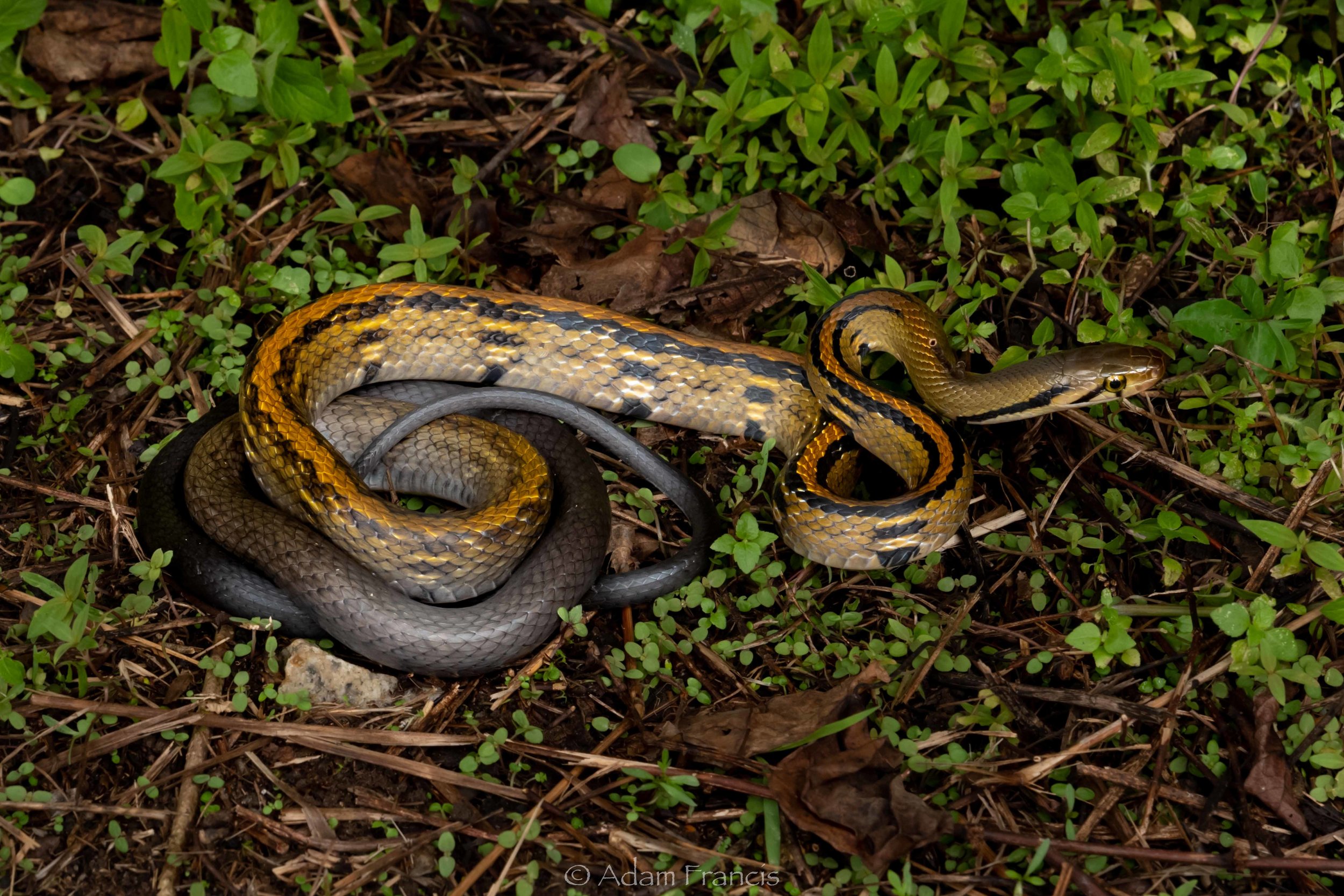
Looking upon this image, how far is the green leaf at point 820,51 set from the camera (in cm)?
522

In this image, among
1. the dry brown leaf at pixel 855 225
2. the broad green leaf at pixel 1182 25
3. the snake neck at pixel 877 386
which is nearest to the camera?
the snake neck at pixel 877 386

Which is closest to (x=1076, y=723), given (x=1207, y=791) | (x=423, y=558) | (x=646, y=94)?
(x=1207, y=791)

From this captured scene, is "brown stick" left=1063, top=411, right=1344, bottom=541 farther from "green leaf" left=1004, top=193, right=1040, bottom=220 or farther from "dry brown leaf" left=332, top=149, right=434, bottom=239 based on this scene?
"dry brown leaf" left=332, top=149, right=434, bottom=239

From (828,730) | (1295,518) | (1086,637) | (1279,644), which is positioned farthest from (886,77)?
(828,730)

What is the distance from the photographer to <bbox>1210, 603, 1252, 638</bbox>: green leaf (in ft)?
13.0

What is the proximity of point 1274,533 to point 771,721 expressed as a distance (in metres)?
2.09

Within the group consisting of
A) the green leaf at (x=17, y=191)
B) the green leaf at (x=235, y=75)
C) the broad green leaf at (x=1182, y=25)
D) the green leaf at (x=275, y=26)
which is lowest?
the green leaf at (x=17, y=191)

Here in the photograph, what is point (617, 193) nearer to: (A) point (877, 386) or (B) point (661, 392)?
(B) point (661, 392)

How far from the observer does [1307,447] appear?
447cm

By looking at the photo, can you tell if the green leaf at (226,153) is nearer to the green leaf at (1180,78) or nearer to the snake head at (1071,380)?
the snake head at (1071,380)

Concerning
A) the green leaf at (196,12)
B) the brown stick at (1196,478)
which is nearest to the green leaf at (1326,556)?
the brown stick at (1196,478)

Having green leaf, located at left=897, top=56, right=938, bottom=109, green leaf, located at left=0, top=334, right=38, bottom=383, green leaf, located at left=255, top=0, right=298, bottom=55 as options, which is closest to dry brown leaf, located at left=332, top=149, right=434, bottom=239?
green leaf, located at left=255, top=0, right=298, bottom=55

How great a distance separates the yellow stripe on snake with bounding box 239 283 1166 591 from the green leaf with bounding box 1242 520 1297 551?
81 centimetres

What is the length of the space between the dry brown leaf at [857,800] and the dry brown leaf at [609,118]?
3.70m
